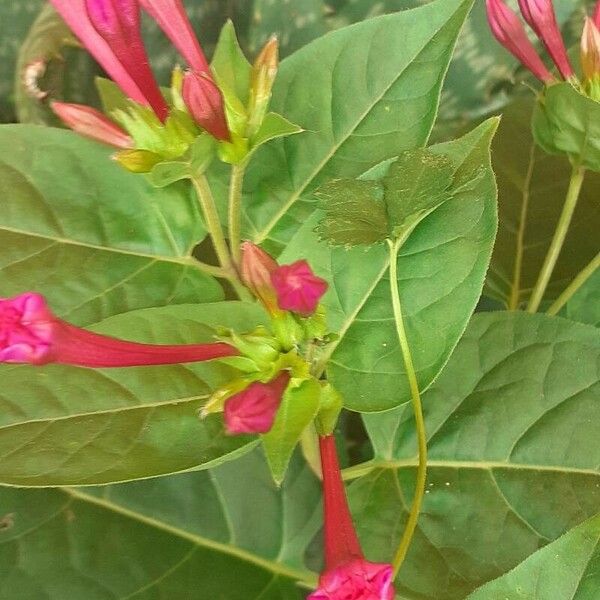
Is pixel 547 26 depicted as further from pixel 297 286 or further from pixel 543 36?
pixel 297 286

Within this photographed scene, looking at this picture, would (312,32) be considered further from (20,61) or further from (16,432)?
(16,432)

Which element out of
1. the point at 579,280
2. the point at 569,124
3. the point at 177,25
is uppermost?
the point at 177,25

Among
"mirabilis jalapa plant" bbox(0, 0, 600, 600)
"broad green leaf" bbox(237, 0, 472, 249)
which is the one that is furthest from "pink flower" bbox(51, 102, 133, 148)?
"broad green leaf" bbox(237, 0, 472, 249)

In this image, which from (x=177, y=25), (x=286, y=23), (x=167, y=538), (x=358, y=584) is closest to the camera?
(x=358, y=584)

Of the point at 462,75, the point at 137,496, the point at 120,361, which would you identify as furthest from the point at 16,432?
the point at 462,75

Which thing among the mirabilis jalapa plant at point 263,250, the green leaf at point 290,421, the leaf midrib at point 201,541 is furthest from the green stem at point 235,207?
the leaf midrib at point 201,541

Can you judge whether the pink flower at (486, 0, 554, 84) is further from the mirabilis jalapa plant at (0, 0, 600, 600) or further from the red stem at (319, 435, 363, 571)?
the red stem at (319, 435, 363, 571)

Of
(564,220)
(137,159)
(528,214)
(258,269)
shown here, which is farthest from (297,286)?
(528,214)
